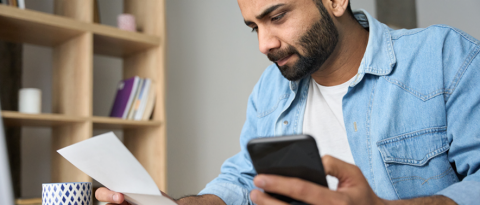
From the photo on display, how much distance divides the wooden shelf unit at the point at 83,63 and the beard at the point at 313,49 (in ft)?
2.89

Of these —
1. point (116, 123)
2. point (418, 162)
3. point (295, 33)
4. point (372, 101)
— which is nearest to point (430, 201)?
point (418, 162)

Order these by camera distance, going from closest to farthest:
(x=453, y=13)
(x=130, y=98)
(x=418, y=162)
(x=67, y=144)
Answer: (x=418, y=162)
(x=67, y=144)
(x=130, y=98)
(x=453, y=13)

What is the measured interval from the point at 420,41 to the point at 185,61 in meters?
1.58

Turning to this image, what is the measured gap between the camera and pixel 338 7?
3.76ft

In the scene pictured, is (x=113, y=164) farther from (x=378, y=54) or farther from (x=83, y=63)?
(x=83, y=63)

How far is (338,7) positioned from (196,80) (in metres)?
1.36

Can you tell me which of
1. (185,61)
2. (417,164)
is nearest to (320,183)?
(417,164)

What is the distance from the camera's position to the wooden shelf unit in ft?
4.97

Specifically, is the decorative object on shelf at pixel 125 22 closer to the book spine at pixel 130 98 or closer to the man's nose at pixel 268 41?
the book spine at pixel 130 98

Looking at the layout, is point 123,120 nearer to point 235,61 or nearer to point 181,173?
point 181,173

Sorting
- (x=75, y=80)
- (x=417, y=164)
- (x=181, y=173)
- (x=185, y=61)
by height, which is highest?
(x=185, y=61)

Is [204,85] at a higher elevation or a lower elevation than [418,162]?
higher

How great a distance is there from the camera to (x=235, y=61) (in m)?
2.58

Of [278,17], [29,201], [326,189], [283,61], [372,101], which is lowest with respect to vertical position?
[29,201]
